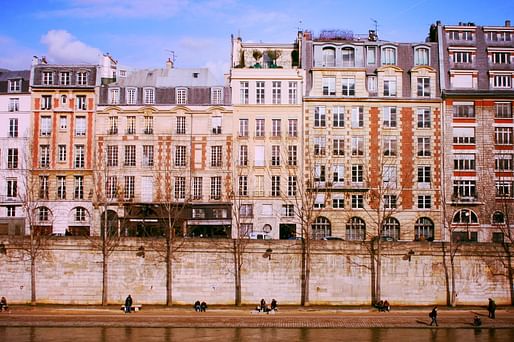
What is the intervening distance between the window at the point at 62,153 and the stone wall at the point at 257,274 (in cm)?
1457

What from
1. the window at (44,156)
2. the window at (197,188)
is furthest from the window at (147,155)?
the window at (44,156)

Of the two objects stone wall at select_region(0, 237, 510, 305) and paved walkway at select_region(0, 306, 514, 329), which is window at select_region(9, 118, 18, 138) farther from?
paved walkway at select_region(0, 306, 514, 329)

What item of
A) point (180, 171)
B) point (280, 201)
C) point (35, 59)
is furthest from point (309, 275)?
point (35, 59)

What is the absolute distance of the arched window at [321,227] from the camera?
67.9 meters

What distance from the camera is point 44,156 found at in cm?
6906

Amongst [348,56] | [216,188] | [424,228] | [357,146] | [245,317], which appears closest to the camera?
[245,317]

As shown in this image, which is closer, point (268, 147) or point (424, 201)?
point (424, 201)

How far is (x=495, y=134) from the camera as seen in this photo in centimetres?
6831

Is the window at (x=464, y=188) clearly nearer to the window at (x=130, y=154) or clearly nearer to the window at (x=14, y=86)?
the window at (x=130, y=154)

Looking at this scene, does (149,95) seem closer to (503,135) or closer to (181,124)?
(181,124)

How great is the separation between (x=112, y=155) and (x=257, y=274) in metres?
20.9

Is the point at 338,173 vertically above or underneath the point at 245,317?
above

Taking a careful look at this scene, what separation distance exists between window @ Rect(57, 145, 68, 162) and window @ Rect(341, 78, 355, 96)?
87.3 feet

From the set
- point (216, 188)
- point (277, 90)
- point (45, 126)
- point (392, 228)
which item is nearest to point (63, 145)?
point (45, 126)
